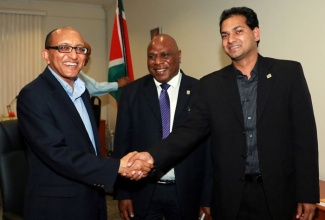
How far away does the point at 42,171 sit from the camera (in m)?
1.67

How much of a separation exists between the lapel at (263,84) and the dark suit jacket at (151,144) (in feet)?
1.76

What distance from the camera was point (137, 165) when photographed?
2.06 m

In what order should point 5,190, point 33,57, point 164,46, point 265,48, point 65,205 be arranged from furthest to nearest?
point 33,57 → point 265,48 → point 164,46 → point 5,190 → point 65,205

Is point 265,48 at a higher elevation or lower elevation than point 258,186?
higher

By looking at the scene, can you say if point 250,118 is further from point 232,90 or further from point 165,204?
point 165,204

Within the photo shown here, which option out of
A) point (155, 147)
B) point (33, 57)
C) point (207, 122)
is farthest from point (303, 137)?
point (33, 57)

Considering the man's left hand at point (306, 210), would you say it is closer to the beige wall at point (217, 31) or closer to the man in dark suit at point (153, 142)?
the man in dark suit at point (153, 142)

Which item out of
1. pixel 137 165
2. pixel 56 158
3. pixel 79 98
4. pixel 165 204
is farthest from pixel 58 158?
pixel 165 204

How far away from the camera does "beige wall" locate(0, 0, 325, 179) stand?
110 inches

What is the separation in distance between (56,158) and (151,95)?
850 millimetres

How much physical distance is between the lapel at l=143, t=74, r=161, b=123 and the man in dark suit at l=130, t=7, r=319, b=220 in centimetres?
43

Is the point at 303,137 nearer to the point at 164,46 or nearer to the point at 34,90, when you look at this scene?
the point at 164,46

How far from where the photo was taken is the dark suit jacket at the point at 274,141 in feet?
5.68

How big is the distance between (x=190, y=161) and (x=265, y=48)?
169 cm
